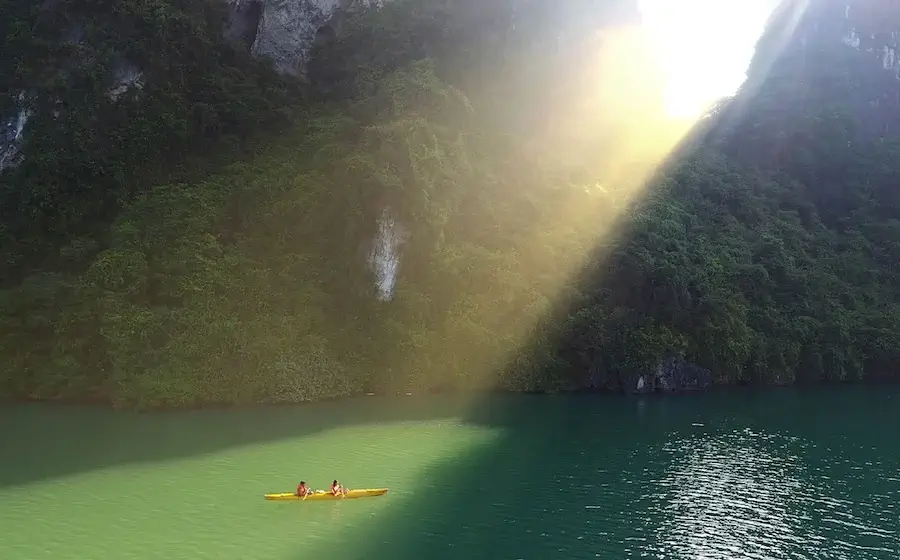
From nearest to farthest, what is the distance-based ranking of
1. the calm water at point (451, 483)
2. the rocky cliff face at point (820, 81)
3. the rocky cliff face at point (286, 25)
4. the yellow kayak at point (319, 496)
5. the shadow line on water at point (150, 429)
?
1. the calm water at point (451, 483)
2. the yellow kayak at point (319, 496)
3. the shadow line on water at point (150, 429)
4. the rocky cliff face at point (286, 25)
5. the rocky cliff face at point (820, 81)

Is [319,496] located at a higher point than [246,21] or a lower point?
lower

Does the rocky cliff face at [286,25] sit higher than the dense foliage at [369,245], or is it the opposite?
the rocky cliff face at [286,25]

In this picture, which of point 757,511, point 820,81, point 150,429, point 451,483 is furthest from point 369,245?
point 820,81

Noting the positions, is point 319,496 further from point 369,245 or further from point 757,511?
point 369,245

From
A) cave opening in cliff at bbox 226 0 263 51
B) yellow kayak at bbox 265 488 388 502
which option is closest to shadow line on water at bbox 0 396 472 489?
yellow kayak at bbox 265 488 388 502

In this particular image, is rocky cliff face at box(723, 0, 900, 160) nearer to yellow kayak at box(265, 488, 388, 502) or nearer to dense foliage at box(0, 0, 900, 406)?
dense foliage at box(0, 0, 900, 406)

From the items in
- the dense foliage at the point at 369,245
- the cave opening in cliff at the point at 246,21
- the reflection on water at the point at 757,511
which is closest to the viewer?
the reflection on water at the point at 757,511

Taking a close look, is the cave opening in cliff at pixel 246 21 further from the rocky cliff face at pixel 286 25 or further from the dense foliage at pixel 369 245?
the dense foliage at pixel 369 245

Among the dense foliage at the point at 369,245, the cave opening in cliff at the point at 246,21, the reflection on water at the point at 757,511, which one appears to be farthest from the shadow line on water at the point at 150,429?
the cave opening in cliff at the point at 246,21
